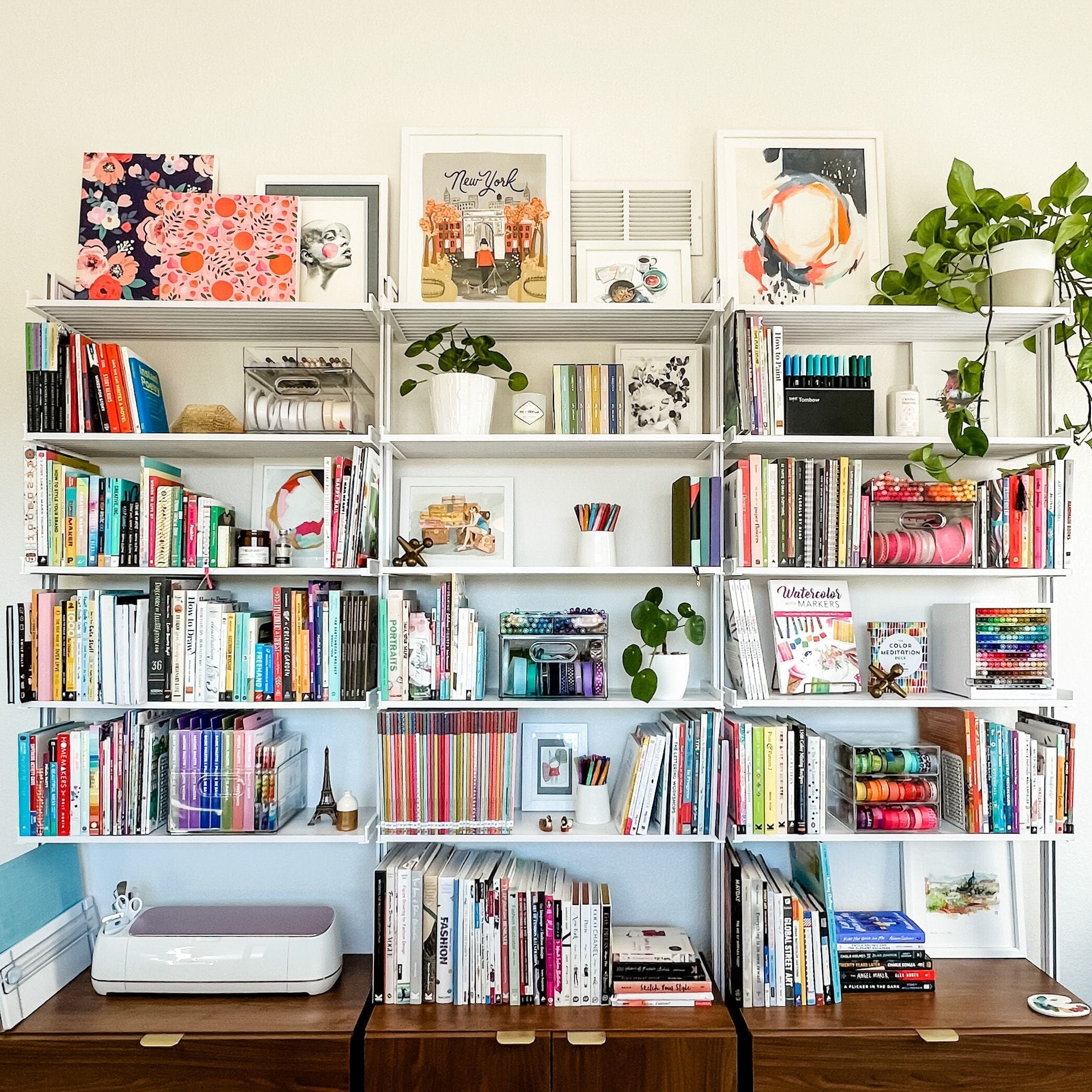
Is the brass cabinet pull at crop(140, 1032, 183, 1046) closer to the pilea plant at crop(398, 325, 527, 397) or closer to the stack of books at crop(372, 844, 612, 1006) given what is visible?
the stack of books at crop(372, 844, 612, 1006)

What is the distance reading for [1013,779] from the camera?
1966 millimetres

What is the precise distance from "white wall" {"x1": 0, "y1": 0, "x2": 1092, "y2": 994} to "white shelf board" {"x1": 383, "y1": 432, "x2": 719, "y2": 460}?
50 cm

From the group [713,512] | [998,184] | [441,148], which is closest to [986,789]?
[713,512]

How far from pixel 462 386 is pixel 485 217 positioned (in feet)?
1.78

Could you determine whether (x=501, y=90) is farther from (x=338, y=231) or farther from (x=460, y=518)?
(x=460, y=518)

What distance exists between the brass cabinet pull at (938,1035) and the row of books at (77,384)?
2.19 m

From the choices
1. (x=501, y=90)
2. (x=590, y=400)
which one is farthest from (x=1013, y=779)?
(x=501, y=90)

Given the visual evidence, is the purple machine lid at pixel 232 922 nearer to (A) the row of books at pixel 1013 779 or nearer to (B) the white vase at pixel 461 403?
(B) the white vase at pixel 461 403

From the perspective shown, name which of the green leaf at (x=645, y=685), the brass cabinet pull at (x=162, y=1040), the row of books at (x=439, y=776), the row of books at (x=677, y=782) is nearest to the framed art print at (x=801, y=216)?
the green leaf at (x=645, y=685)

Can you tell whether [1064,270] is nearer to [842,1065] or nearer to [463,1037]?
[842,1065]

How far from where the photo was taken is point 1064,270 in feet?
6.72

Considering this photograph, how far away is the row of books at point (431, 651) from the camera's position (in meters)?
1.94

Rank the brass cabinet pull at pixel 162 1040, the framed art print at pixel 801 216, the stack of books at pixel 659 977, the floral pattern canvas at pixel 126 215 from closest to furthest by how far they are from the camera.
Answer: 1. the brass cabinet pull at pixel 162 1040
2. the stack of books at pixel 659 977
3. the floral pattern canvas at pixel 126 215
4. the framed art print at pixel 801 216

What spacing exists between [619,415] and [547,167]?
0.73 metres
